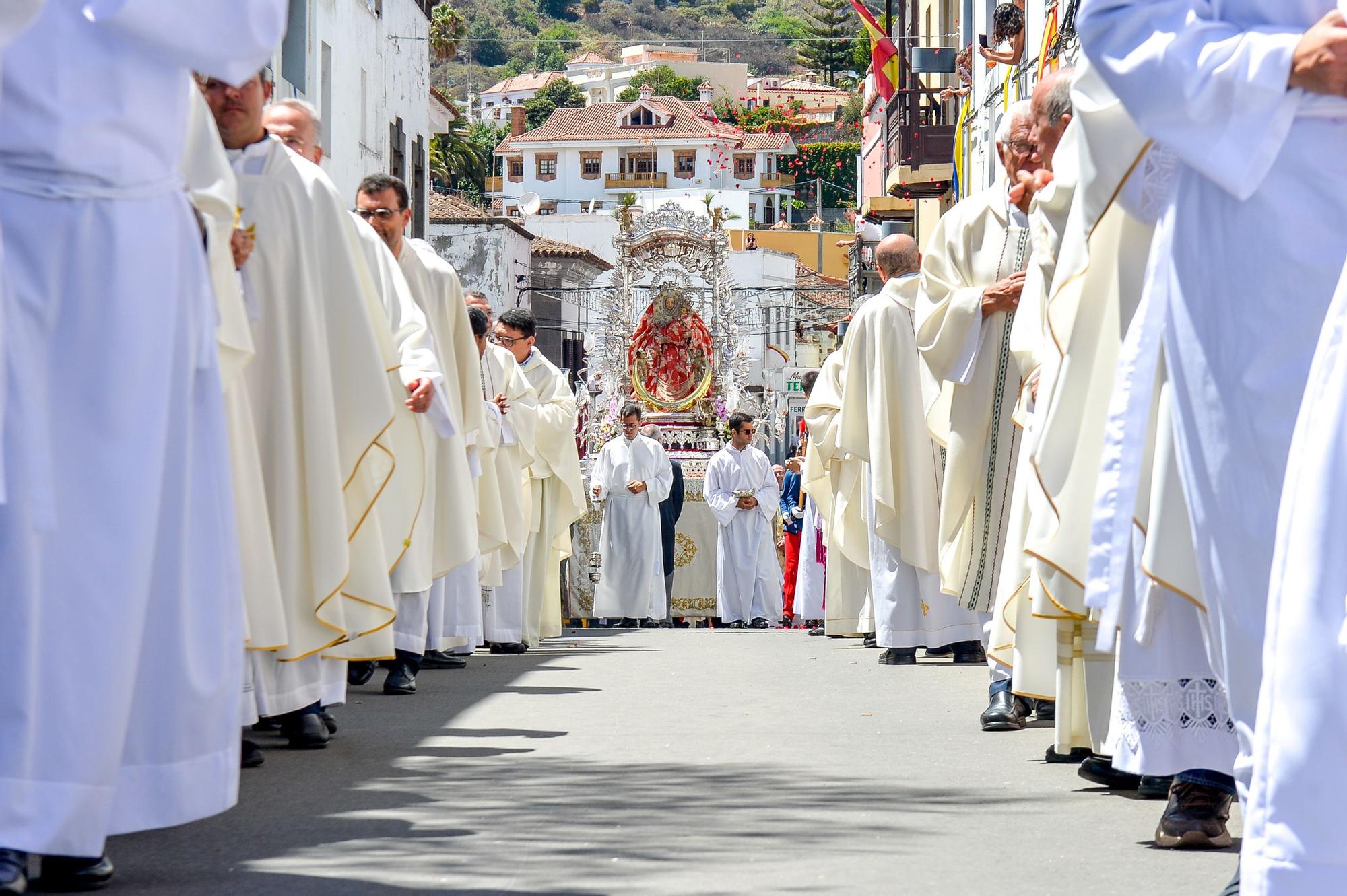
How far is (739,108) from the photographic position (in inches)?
5005

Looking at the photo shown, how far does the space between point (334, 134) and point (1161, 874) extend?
24.7m

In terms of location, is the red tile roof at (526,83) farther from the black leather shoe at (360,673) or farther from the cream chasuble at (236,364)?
the cream chasuble at (236,364)

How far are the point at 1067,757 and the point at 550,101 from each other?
124700mm

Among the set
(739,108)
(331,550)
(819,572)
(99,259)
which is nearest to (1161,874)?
(99,259)

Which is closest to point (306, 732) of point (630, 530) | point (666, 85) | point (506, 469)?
point (506, 469)

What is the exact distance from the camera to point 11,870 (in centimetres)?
399

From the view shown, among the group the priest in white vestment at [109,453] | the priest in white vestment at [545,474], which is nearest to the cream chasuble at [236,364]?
the priest in white vestment at [109,453]

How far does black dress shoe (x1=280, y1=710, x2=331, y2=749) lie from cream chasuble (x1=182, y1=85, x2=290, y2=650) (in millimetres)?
861

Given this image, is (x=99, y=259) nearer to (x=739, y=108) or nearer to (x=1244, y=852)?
(x=1244, y=852)

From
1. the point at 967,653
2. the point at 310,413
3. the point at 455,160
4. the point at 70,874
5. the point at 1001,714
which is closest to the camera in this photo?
the point at 70,874

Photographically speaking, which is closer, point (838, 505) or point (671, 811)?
point (671, 811)

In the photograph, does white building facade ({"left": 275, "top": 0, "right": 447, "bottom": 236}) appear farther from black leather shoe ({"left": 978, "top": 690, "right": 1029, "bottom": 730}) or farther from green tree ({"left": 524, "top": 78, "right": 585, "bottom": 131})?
green tree ({"left": 524, "top": 78, "right": 585, "bottom": 131})

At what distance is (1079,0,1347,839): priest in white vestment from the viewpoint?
371 centimetres

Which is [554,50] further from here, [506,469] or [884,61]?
[506,469]
